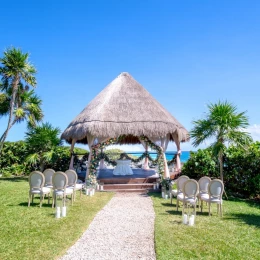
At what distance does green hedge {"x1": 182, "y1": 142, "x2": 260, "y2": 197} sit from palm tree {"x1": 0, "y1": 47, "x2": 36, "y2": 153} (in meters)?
12.0

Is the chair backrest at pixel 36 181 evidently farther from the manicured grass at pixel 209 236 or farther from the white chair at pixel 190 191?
the white chair at pixel 190 191

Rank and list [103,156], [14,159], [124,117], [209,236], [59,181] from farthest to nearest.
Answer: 1. [14,159]
2. [103,156]
3. [124,117]
4. [59,181]
5. [209,236]

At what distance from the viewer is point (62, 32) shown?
11.0 metres

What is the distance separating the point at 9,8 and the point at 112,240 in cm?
996

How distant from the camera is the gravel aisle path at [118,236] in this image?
4.62 metres

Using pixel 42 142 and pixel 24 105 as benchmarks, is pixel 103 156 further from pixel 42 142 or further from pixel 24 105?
pixel 24 105


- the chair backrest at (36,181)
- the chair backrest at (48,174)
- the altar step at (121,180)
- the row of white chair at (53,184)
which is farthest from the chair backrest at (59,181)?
the altar step at (121,180)

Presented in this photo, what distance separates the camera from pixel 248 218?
7691mm

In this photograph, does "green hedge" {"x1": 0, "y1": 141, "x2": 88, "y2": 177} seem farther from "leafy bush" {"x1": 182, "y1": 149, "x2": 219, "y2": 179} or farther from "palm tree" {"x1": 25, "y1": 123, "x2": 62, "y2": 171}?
"leafy bush" {"x1": 182, "y1": 149, "x2": 219, "y2": 179}

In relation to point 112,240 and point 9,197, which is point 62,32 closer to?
point 9,197

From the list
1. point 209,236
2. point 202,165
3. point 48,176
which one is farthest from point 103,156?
point 209,236

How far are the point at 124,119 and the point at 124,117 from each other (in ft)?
0.59

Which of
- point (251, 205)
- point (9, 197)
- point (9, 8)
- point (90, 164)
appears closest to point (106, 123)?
point (90, 164)

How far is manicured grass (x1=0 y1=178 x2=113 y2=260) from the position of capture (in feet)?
15.5
